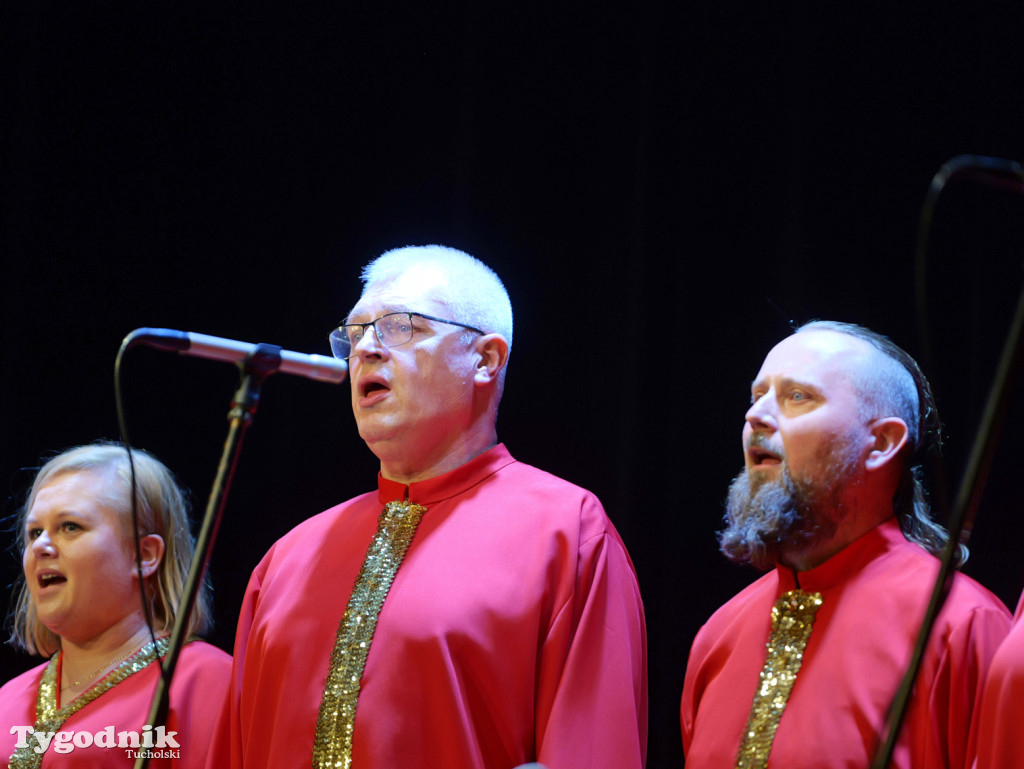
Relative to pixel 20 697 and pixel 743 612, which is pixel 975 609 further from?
pixel 20 697

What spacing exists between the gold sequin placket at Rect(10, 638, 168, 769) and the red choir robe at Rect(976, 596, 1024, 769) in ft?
7.16

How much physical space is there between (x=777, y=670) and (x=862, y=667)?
0.66 ft

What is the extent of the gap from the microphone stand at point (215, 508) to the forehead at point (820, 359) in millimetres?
1296

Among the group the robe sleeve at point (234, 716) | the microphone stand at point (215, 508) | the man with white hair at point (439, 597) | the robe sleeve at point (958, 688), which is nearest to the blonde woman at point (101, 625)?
the robe sleeve at point (234, 716)

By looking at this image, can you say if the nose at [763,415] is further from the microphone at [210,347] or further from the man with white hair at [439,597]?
the microphone at [210,347]

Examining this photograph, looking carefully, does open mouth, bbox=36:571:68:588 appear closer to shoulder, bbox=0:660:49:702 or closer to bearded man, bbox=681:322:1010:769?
shoulder, bbox=0:660:49:702

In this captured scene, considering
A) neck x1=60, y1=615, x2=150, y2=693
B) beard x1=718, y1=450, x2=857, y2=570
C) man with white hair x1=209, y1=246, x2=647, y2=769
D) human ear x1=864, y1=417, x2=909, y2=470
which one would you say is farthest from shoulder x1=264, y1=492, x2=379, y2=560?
human ear x1=864, y1=417, x2=909, y2=470

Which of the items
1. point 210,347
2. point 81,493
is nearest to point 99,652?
point 81,493

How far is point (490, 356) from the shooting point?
3.02 meters

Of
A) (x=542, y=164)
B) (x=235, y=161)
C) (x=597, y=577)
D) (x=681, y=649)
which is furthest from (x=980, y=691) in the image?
(x=235, y=161)

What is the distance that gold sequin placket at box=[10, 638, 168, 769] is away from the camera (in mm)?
3119

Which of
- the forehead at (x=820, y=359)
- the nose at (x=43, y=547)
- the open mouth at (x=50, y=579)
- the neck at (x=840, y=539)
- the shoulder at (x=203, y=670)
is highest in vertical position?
the forehead at (x=820, y=359)

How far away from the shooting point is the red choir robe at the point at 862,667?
2186mm

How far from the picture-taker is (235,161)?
13.6 feet
